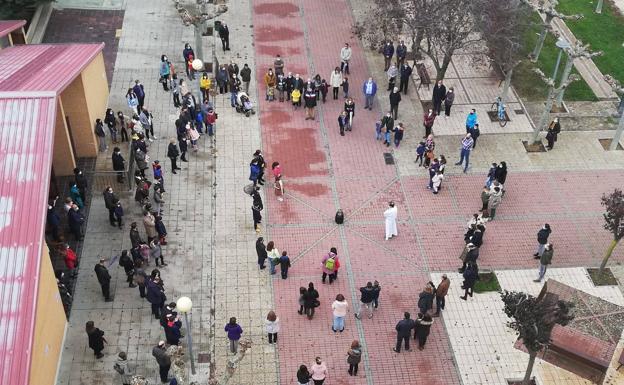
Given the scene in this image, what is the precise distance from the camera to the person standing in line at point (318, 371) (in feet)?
57.2

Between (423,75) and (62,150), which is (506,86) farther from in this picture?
(62,150)

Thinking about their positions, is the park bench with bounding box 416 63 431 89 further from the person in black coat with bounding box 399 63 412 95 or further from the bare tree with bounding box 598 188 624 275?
the bare tree with bounding box 598 188 624 275

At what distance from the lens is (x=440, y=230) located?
23266mm

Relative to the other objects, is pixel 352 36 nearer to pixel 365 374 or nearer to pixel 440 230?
pixel 440 230

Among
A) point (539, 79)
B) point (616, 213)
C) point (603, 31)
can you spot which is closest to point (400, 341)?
point (616, 213)

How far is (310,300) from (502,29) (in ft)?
42.7

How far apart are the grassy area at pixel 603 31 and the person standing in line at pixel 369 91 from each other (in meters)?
10.6

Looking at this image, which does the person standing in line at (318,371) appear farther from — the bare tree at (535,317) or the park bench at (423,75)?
the park bench at (423,75)

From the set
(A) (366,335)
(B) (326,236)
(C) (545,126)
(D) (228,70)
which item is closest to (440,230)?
(B) (326,236)

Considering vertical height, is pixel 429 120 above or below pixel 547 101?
below

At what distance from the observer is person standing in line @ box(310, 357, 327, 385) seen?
17438 mm

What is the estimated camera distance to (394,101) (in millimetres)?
27234

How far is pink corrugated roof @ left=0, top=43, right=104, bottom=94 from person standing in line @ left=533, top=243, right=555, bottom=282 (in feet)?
46.3

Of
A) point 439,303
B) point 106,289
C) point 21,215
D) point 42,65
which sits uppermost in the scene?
point 21,215
